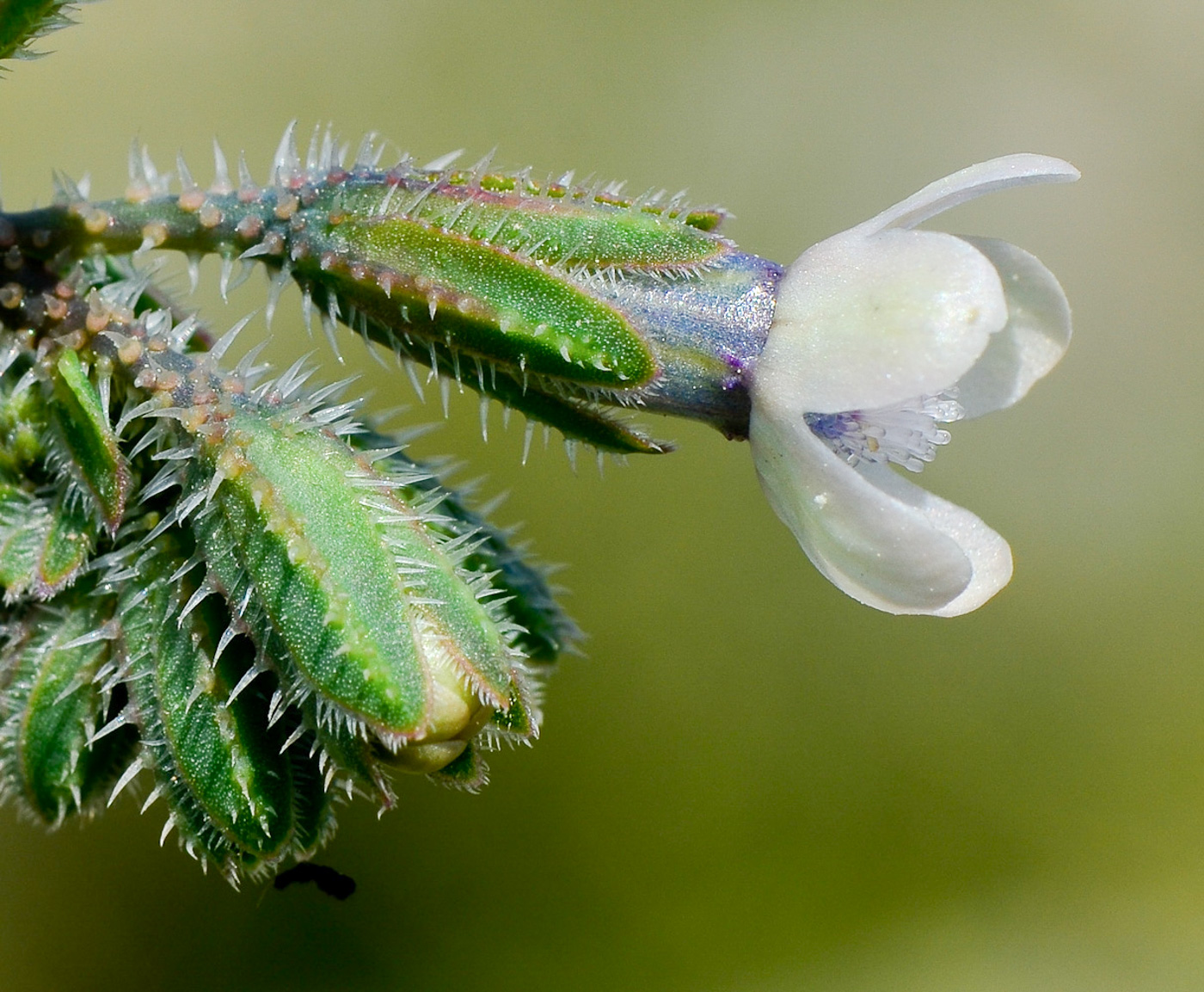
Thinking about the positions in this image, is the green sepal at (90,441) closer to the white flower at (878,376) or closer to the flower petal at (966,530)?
the white flower at (878,376)

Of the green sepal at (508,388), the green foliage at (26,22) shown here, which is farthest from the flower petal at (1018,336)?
A: the green foliage at (26,22)

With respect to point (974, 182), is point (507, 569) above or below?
below

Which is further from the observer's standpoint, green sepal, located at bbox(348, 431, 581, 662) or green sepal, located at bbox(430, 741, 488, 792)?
green sepal, located at bbox(348, 431, 581, 662)

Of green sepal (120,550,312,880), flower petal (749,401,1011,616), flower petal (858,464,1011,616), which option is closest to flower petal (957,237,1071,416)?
flower petal (858,464,1011,616)

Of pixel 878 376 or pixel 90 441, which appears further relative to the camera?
pixel 90 441

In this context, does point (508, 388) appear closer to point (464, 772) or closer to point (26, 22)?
point (464, 772)

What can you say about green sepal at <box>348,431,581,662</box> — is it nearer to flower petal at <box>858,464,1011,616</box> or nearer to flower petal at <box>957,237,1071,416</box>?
flower petal at <box>858,464,1011,616</box>

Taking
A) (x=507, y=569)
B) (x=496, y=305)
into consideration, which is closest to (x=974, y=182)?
(x=496, y=305)
